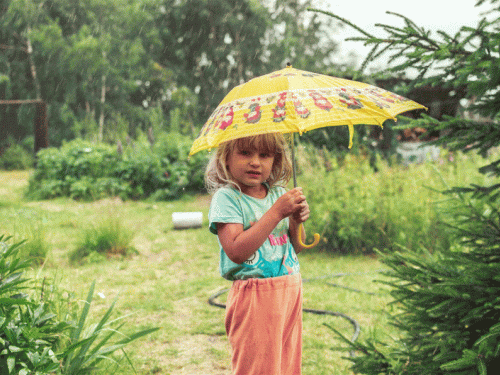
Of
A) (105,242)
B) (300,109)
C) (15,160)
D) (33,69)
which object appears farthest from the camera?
(33,69)

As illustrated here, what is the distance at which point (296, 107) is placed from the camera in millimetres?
1593

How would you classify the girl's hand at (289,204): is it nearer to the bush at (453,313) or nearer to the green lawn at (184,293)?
the bush at (453,313)

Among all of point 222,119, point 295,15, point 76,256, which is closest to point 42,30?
point 295,15

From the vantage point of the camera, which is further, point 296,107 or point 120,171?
point 120,171

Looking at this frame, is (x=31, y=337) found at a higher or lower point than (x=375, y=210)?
lower

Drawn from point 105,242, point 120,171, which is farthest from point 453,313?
point 120,171

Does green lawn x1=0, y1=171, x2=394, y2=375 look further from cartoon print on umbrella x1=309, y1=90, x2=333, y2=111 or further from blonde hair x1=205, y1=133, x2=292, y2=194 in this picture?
cartoon print on umbrella x1=309, y1=90, x2=333, y2=111

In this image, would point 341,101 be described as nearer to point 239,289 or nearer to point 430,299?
point 239,289

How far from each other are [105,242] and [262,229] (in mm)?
4287

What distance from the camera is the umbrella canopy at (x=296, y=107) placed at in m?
1.56

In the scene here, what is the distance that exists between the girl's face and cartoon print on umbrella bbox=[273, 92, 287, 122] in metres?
0.22

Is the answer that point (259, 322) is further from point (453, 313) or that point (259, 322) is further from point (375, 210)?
point (375, 210)

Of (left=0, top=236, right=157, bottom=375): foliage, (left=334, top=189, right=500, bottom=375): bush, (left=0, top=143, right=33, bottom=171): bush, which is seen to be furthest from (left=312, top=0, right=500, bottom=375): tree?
(left=0, top=143, right=33, bottom=171): bush

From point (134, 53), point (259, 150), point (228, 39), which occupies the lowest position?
point (259, 150)
